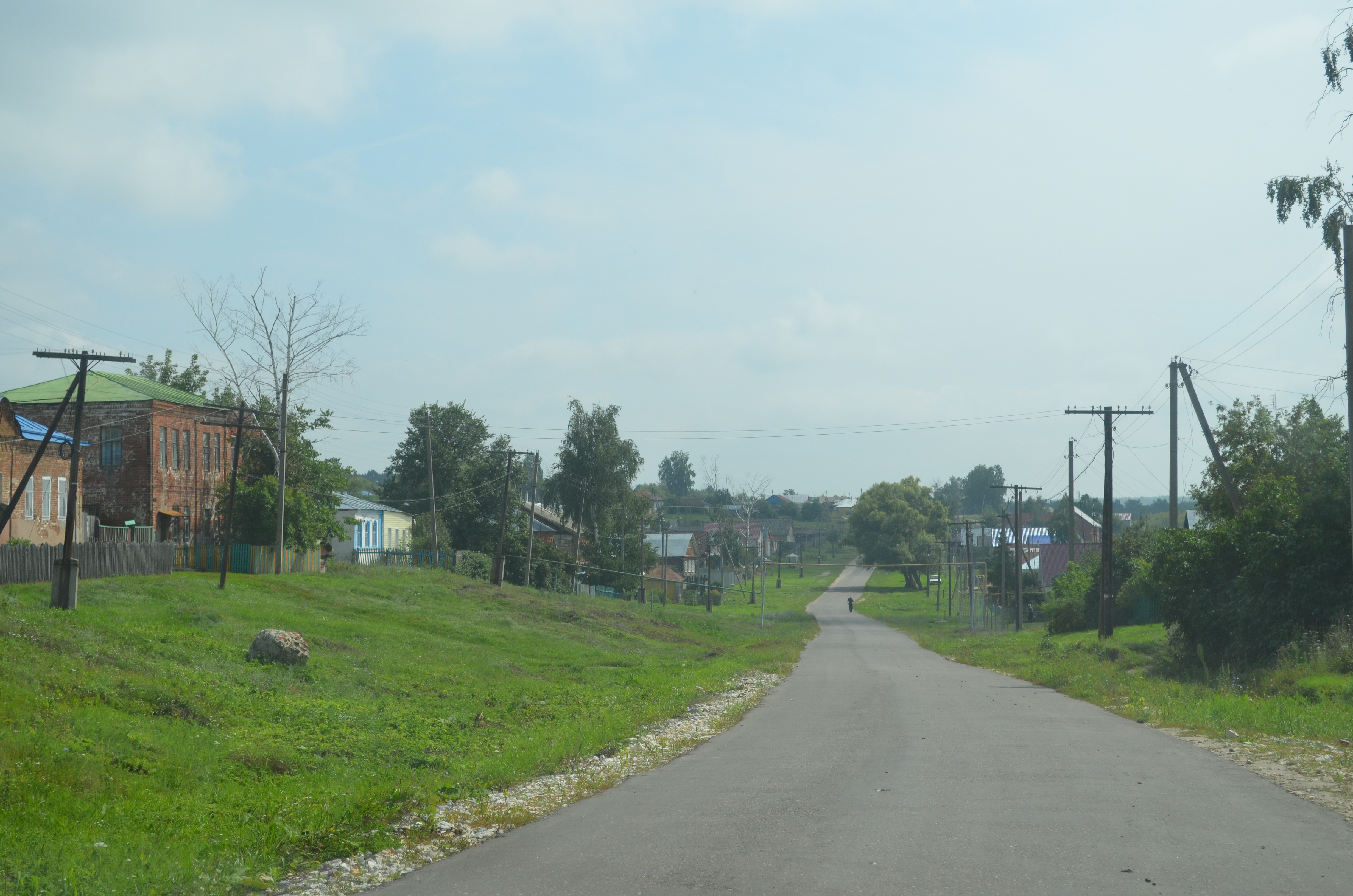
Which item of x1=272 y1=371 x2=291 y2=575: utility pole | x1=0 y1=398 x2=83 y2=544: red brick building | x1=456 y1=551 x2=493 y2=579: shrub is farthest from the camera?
x1=456 y1=551 x2=493 y2=579: shrub

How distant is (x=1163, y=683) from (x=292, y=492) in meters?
41.4

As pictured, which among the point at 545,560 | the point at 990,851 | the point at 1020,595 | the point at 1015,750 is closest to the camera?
the point at 990,851

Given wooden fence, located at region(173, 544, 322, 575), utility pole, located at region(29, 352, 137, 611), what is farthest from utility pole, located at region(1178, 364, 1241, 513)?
wooden fence, located at region(173, 544, 322, 575)

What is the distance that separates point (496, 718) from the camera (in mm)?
18453

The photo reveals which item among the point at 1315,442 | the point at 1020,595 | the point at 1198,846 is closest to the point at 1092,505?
the point at 1020,595

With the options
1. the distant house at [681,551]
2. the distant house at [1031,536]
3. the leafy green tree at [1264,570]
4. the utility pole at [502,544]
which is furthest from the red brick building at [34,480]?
the distant house at [1031,536]

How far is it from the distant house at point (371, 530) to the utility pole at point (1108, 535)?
43.4 meters

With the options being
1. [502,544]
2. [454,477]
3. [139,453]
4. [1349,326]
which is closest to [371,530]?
[454,477]

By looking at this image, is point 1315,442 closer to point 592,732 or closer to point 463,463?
point 592,732

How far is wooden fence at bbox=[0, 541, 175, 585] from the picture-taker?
30812 mm

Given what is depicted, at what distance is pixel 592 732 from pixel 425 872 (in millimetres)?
7591

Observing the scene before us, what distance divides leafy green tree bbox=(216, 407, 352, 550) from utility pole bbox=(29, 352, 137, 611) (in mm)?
18679

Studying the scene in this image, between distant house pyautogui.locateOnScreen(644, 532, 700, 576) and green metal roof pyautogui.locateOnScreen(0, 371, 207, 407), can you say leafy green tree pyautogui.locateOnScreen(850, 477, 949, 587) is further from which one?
green metal roof pyautogui.locateOnScreen(0, 371, 207, 407)

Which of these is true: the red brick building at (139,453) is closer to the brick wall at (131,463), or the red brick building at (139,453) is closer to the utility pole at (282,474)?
the brick wall at (131,463)
